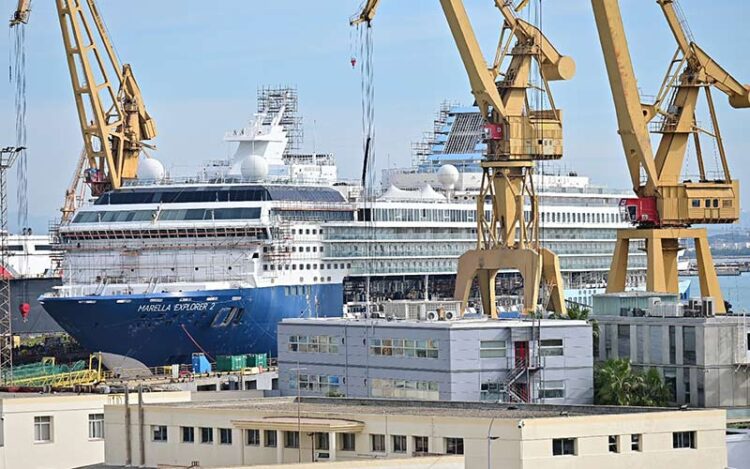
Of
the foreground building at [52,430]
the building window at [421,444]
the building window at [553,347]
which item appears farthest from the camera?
the building window at [553,347]

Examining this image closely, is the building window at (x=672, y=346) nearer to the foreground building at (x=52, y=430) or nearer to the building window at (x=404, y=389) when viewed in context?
the building window at (x=404, y=389)

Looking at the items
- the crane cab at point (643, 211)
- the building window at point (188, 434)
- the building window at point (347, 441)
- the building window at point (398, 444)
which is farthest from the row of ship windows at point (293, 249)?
the building window at point (398, 444)

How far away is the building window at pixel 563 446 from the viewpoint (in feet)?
135

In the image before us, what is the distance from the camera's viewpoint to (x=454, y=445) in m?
41.6

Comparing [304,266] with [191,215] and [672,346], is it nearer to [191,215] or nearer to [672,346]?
[191,215]

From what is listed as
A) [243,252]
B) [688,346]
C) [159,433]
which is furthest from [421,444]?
[243,252]

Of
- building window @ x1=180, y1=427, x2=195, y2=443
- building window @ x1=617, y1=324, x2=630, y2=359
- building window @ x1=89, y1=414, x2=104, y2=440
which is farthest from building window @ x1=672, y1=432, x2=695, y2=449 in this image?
building window @ x1=617, y1=324, x2=630, y2=359

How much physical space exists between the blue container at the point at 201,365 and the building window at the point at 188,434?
4275 cm

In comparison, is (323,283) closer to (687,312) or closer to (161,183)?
(161,183)

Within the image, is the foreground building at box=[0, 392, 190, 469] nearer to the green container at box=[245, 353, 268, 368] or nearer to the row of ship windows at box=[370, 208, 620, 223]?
the green container at box=[245, 353, 268, 368]

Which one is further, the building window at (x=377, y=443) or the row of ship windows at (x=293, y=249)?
the row of ship windows at (x=293, y=249)

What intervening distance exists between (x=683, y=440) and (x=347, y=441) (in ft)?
24.2

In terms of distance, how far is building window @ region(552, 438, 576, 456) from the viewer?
41.1m

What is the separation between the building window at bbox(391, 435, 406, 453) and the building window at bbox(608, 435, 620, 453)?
14.6 feet
